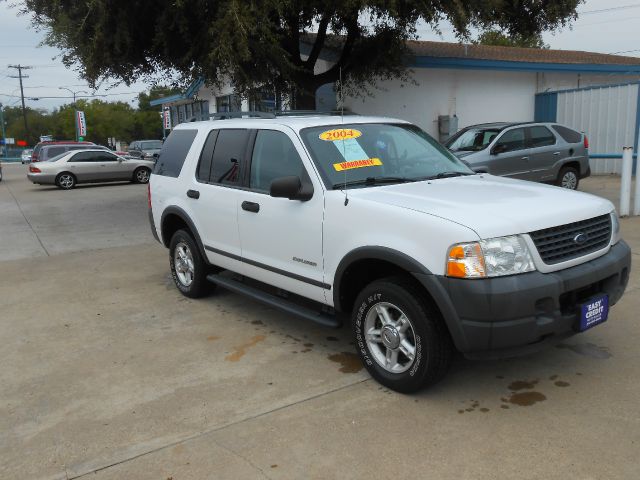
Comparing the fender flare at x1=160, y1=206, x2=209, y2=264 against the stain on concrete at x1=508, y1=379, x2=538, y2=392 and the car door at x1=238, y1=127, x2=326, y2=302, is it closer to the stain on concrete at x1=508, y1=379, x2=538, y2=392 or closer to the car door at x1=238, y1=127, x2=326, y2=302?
the car door at x1=238, y1=127, x2=326, y2=302

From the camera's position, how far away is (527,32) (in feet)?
46.7

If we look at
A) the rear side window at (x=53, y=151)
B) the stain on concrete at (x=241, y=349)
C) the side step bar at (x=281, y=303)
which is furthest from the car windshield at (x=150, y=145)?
the stain on concrete at (x=241, y=349)

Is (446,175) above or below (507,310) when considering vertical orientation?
above

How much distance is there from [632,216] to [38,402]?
9.35 m

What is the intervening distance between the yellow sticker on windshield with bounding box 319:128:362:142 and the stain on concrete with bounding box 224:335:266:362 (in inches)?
69.2

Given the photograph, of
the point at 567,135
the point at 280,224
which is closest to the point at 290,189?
the point at 280,224

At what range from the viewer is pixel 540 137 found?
38.4 feet

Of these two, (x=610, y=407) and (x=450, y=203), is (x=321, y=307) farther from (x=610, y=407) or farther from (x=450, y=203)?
(x=610, y=407)

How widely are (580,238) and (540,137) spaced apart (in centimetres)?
883

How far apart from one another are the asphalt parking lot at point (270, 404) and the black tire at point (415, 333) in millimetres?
130

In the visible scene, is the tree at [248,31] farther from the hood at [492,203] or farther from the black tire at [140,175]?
the black tire at [140,175]

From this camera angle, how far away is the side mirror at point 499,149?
1101 cm

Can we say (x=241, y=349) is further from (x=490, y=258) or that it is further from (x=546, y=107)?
(x=546, y=107)

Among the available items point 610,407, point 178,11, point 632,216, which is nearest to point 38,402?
point 610,407
